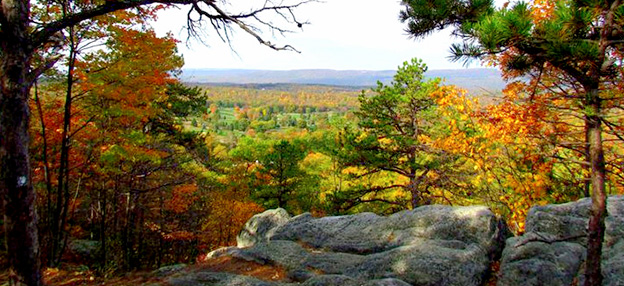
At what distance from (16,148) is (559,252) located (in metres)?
9.53

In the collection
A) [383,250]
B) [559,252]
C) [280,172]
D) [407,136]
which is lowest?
[280,172]

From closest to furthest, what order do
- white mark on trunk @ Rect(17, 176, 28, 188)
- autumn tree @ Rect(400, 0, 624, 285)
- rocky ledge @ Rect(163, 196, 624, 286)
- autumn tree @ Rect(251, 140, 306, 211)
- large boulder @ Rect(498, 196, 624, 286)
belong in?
autumn tree @ Rect(400, 0, 624, 285), white mark on trunk @ Rect(17, 176, 28, 188), large boulder @ Rect(498, 196, 624, 286), rocky ledge @ Rect(163, 196, 624, 286), autumn tree @ Rect(251, 140, 306, 211)

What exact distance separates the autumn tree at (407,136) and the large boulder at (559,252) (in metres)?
7.81

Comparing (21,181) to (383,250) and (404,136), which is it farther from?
(404,136)

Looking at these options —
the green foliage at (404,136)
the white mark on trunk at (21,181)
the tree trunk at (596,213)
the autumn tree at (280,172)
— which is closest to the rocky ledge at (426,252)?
the tree trunk at (596,213)

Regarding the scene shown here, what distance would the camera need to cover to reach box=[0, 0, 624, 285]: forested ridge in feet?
16.5

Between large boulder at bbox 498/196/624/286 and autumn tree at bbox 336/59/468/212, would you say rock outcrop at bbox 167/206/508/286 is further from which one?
autumn tree at bbox 336/59/468/212

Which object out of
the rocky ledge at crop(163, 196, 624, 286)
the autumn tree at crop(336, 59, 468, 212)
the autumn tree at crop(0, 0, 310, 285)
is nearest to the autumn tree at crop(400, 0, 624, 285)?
the rocky ledge at crop(163, 196, 624, 286)

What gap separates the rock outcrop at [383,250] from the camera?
760 cm

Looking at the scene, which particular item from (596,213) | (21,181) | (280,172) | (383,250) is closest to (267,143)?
(280,172)

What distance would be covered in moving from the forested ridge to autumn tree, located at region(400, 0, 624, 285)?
23 millimetres

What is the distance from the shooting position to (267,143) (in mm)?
29469

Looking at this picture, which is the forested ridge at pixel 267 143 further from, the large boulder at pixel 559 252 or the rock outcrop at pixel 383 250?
the rock outcrop at pixel 383 250

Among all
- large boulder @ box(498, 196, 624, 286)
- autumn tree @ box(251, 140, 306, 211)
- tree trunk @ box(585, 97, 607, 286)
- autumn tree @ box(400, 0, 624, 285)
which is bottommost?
autumn tree @ box(251, 140, 306, 211)
